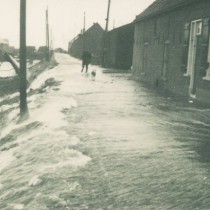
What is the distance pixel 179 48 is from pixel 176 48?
461 millimetres

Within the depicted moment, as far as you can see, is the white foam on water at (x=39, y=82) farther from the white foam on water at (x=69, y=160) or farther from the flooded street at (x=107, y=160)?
the white foam on water at (x=69, y=160)

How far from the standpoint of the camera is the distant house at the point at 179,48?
1593cm

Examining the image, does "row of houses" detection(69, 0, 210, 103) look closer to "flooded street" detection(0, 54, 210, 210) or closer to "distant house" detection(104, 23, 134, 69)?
"flooded street" detection(0, 54, 210, 210)

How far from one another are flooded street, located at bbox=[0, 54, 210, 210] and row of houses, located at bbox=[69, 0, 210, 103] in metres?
3.42

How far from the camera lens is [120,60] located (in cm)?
4141

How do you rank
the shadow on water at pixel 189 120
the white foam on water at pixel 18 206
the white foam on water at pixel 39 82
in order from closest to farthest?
1. the white foam on water at pixel 18 206
2. the shadow on water at pixel 189 120
3. the white foam on water at pixel 39 82

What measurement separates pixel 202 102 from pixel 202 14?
3368 mm

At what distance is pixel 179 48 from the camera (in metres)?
18.9

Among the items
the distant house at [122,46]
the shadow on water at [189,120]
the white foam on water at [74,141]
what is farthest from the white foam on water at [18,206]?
the distant house at [122,46]

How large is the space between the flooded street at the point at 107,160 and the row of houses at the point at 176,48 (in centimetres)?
342

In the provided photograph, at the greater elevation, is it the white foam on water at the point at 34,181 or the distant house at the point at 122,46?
the distant house at the point at 122,46

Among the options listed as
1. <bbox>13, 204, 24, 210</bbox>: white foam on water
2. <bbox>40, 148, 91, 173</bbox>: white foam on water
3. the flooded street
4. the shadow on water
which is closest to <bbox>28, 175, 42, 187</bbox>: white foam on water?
the flooded street

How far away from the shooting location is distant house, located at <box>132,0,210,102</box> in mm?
15930

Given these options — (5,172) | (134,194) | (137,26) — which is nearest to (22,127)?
(5,172)
